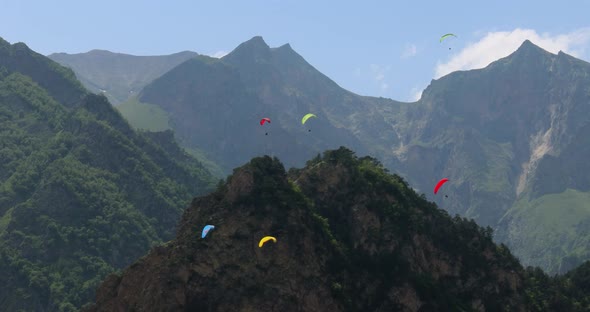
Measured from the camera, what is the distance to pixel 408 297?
12625cm

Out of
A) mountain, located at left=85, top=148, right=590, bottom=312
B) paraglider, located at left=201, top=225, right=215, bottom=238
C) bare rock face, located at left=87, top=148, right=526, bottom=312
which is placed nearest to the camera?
paraglider, located at left=201, top=225, right=215, bottom=238

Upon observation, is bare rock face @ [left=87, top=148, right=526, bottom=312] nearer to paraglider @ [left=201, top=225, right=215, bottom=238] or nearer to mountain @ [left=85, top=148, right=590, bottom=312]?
mountain @ [left=85, top=148, right=590, bottom=312]

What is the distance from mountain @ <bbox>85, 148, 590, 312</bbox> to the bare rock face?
7.3 inches

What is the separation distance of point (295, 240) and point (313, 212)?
12.9 metres

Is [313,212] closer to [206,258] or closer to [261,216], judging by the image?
[261,216]

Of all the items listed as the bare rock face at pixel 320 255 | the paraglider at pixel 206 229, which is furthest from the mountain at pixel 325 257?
the paraglider at pixel 206 229

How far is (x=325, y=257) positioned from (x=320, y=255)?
1.27m

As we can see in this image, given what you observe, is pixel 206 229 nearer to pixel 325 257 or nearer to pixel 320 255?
pixel 320 255

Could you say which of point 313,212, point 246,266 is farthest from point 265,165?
point 246,266

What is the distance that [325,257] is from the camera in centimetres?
12494

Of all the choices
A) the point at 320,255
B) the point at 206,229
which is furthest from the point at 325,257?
the point at 206,229

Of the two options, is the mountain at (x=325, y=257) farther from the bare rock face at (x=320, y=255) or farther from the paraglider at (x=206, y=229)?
the paraglider at (x=206, y=229)

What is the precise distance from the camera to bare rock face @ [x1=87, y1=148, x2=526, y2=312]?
115500 mm

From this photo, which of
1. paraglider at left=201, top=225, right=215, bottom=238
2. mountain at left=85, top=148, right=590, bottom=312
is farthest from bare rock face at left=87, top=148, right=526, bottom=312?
paraglider at left=201, top=225, right=215, bottom=238
